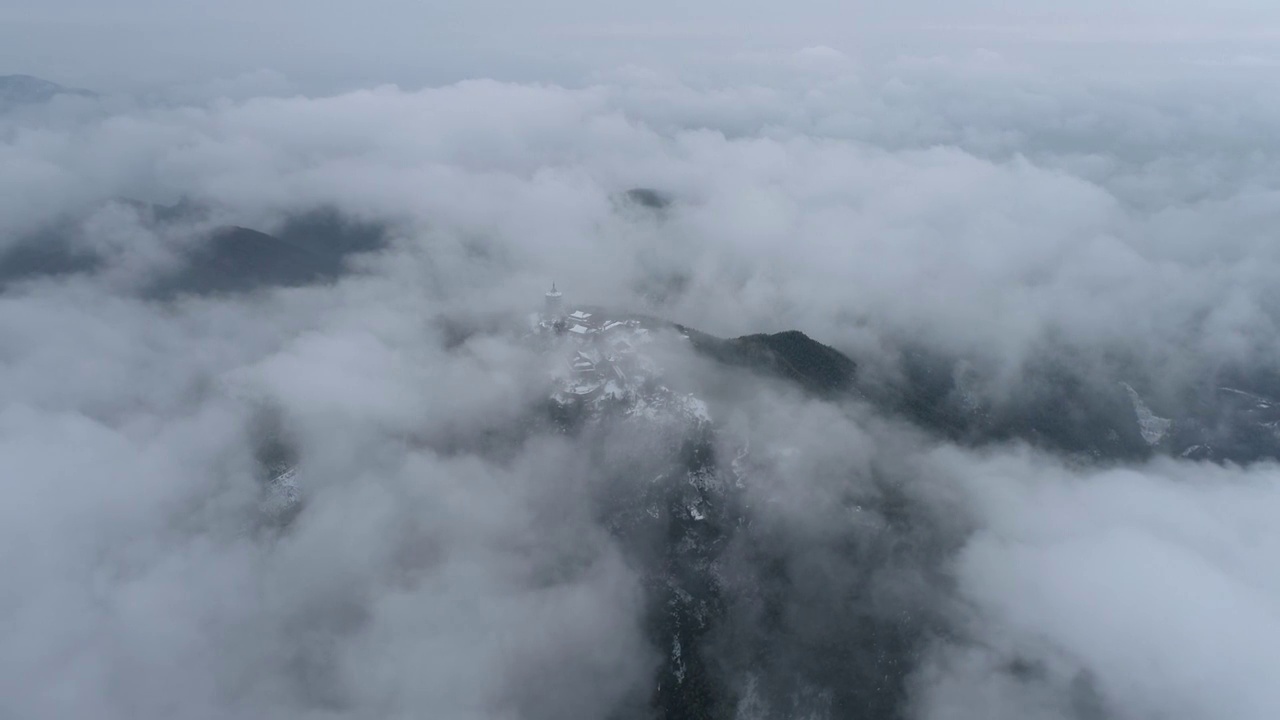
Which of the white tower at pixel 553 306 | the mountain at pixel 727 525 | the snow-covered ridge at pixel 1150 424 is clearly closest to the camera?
the mountain at pixel 727 525

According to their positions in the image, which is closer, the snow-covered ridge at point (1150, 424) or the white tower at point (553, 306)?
the white tower at point (553, 306)

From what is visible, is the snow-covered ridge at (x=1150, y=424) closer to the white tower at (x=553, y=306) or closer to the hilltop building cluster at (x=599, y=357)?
the hilltop building cluster at (x=599, y=357)

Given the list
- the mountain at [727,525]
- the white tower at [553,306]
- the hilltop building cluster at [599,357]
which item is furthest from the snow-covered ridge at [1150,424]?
the white tower at [553,306]

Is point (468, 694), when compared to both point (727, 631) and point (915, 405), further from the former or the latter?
point (915, 405)

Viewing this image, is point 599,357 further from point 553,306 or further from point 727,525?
point 727,525

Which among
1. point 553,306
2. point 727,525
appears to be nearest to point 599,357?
point 553,306

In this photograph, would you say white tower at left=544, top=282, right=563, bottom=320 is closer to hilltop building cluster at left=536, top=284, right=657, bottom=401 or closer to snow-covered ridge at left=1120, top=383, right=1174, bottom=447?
hilltop building cluster at left=536, top=284, right=657, bottom=401

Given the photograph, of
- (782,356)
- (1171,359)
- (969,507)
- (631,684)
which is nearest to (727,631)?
(631,684)

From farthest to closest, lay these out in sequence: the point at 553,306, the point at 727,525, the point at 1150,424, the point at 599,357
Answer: the point at 1150,424, the point at 553,306, the point at 599,357, the point at 727,525

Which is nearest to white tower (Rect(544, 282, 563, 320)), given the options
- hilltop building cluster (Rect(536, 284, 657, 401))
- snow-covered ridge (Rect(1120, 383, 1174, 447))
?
hilltop building cluster (Rect(536, 284, 657, 401))

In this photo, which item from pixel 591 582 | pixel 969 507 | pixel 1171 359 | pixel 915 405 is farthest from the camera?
pixel 1171 359

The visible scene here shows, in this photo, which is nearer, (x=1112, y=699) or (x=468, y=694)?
(x=1112, y=699)
